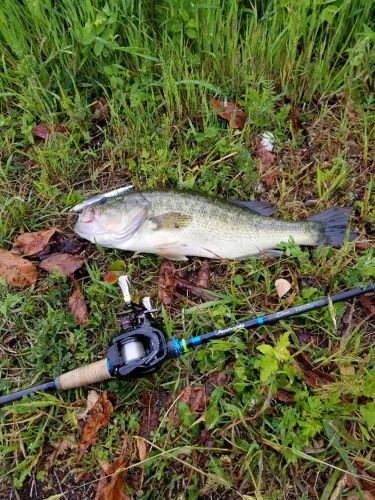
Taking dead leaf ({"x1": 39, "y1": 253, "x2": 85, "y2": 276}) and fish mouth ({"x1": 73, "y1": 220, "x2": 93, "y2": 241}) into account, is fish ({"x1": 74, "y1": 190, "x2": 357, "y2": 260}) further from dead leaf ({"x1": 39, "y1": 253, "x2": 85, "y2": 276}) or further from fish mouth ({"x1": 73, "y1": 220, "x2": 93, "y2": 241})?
dead leaf ({"x1": 39, "y1": 253, "x2": 85, "y2": 276})

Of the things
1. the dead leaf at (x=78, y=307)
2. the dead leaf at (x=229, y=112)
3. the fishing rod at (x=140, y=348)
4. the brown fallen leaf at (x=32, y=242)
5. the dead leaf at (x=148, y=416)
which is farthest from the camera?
the dead leaf at (x=229, y=112)

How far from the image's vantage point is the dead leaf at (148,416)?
3006mm

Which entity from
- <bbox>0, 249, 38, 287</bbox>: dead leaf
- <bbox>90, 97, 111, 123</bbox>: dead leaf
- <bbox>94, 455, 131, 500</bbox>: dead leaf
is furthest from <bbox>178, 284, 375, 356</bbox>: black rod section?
<bbox>90, 97, 111, 123</bbox>: dead leaf

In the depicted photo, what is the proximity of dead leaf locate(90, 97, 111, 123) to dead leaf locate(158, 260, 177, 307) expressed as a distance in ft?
4.73

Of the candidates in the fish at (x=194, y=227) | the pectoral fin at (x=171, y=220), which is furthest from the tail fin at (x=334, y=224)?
the pectoral fin at (x=171, y=220)

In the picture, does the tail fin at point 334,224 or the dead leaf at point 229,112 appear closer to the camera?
the tail fin at point 334,224

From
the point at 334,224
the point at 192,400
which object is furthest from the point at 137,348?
the point at 334,224

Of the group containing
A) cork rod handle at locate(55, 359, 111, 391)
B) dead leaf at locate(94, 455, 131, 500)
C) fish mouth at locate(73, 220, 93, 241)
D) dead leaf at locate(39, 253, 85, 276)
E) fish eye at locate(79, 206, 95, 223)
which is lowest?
dead leaf at locate(94, 455, 131, 500)

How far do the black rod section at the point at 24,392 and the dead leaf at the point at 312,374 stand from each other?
157 centimetres

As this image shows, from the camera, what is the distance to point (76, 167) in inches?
153

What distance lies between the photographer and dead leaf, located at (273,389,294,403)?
2.94 meters

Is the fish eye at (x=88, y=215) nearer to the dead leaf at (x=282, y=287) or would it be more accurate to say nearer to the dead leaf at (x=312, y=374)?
the dead leaf at (x=282, y=287)

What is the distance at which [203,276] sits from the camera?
11.4ft

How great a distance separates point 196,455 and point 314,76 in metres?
3.06
